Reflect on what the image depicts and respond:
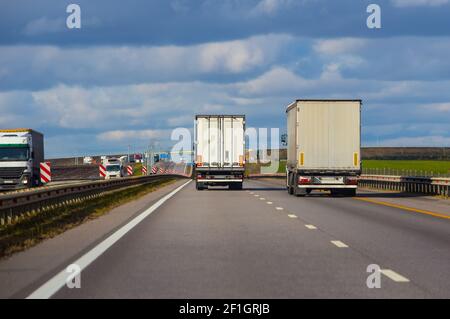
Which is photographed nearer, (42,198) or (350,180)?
(42,198)

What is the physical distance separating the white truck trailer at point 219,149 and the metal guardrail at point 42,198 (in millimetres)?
7812

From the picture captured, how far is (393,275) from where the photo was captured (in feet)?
32.7

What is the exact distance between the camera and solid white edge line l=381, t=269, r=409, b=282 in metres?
9.63

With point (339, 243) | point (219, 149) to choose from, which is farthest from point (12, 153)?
point (339, 243)

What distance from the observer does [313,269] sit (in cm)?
1055

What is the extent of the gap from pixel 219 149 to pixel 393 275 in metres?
33.4

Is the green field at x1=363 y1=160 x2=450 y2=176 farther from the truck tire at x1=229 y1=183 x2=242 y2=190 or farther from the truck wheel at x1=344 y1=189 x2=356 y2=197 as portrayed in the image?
A: the truck wheel at x1=344 y1=189 x2=356 y2=197

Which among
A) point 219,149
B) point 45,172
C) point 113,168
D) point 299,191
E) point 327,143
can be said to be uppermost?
point 327,143

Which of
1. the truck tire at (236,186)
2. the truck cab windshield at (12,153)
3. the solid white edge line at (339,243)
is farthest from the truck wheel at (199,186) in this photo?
the solid white edge line at (339,243)

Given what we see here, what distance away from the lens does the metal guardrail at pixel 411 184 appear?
35.5 meters

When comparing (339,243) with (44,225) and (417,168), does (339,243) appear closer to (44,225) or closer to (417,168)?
(44,225)

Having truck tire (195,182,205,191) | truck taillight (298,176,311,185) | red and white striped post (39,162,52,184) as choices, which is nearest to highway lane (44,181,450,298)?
truck taillight (298,176,311,185)

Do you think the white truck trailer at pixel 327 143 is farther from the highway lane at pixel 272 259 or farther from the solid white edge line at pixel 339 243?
the solid white edge line at pixel 339 243
